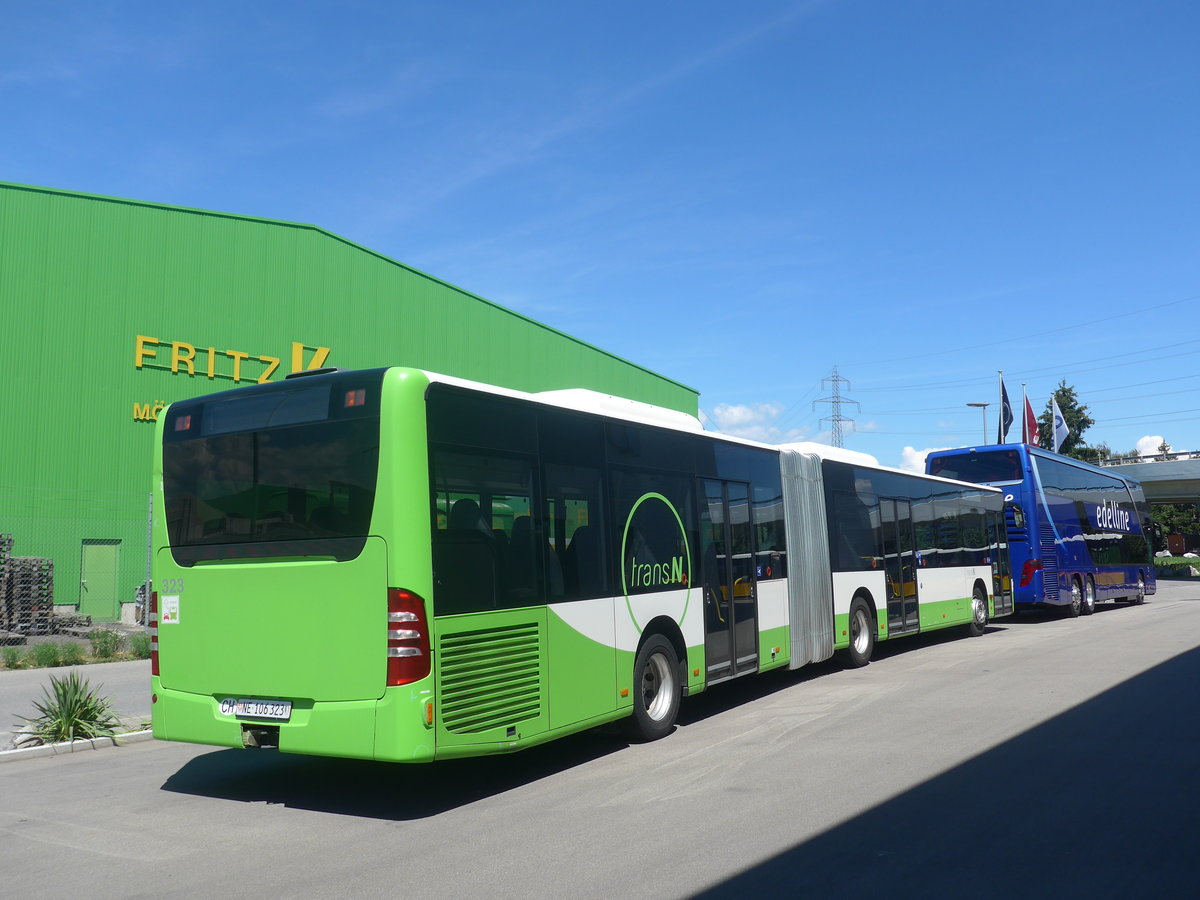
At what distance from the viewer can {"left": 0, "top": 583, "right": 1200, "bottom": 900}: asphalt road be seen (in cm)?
540

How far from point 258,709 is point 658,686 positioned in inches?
160

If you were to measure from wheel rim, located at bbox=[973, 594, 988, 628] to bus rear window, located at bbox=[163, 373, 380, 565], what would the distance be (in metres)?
16.8

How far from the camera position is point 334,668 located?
6840 mm

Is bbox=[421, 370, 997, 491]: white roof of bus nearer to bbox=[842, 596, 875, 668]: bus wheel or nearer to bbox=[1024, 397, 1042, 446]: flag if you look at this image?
bbox=[842, 596, 875, 668]: bus wheel

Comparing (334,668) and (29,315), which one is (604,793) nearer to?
(334,668)

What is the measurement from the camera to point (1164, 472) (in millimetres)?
53906

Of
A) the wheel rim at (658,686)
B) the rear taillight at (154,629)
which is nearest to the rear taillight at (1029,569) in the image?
the wheel rim at (658,686)

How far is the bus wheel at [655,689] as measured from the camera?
9.38 m

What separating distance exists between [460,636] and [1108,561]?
27.1 metres

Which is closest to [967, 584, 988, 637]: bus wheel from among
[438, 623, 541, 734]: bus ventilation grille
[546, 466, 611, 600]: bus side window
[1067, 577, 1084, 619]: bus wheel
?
[1067, 577, 1084, 619]: bus wheel

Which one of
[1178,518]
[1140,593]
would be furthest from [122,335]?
[1178,518]

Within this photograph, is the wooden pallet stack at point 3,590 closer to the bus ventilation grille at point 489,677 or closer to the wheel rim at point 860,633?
the wheel rim at point 860,633

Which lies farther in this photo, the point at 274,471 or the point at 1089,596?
the point at 1089,596

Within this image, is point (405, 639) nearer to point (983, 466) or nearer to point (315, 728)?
point (315, 728)
